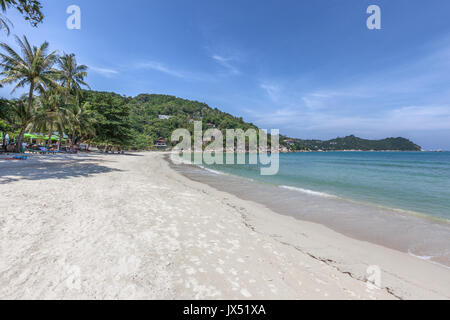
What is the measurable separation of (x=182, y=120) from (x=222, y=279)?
137 m

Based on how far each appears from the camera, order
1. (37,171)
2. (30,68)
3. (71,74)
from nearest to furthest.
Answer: (37,171) < (30,68) < (71,74)

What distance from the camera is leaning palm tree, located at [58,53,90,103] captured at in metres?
27.0

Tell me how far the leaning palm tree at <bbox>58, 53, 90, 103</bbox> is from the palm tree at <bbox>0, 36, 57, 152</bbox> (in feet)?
27.3

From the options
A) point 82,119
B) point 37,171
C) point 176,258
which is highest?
point 82,119

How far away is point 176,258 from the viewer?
3082 mm

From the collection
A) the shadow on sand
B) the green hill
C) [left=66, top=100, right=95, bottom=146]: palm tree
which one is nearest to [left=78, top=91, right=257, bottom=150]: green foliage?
the green hill

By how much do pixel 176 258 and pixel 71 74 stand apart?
36.5 meters

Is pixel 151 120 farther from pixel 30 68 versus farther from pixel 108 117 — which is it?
pixel 30 68

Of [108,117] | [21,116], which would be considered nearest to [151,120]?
[108,117]

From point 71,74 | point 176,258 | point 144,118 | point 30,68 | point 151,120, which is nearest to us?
point 176,258

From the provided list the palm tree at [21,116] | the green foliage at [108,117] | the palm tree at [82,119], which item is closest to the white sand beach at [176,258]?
the palm tree at [21,116]

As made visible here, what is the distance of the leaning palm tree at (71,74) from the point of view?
27047 millimetres
